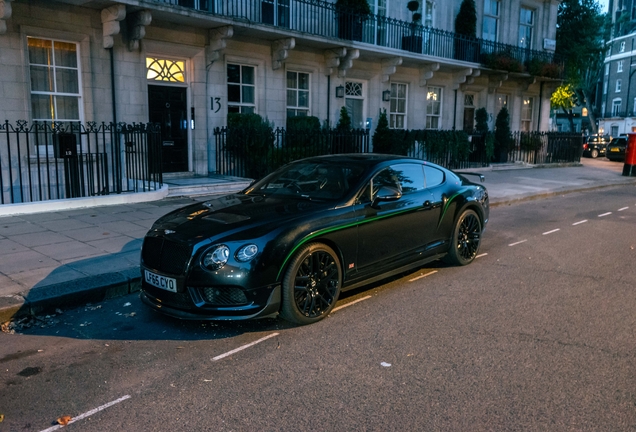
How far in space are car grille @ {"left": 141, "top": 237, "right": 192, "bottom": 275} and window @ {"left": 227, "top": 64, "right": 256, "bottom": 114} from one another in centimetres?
1035

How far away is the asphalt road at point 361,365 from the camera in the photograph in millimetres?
3408

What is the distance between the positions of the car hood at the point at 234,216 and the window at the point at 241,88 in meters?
9.60

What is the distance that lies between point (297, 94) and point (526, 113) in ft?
49.5

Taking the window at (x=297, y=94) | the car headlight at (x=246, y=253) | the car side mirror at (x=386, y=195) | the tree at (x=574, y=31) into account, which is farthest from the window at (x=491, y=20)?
the car headlight at (x=246, y=253)

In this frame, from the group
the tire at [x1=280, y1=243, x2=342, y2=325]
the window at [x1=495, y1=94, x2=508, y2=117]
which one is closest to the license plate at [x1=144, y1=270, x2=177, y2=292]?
the tire at [x1=280, y1=243, x2=342, y2=325]

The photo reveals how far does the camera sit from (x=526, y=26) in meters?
25.4

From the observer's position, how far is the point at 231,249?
4.67 metres

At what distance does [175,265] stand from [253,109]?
11.3 metres

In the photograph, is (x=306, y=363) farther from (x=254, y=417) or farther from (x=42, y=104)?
(x=42, y=104)

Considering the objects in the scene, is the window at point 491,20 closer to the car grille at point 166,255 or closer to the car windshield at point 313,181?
the car windshield at point 313,181

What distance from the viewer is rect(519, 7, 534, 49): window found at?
25094mm

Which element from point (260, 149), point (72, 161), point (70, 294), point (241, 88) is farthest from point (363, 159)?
point (241, 88)

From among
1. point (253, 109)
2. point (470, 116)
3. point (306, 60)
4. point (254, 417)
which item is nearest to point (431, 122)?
point (470, 116)

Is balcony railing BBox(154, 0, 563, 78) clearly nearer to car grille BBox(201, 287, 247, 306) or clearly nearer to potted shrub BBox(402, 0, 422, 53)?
potted shrub BBox(402, 0, 422, 53)
